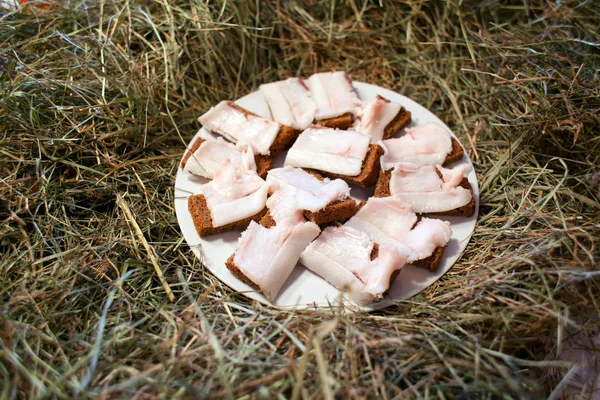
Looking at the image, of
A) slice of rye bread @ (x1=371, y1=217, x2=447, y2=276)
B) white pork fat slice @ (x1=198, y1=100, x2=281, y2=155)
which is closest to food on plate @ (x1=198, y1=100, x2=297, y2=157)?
white pork fat slice @ (x1=198, y1=100, x2=281, y2=155)

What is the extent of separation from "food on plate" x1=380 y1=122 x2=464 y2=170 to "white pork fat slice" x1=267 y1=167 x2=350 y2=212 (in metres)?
0.36

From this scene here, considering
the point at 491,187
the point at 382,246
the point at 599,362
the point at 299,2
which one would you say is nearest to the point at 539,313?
the point at 599,362

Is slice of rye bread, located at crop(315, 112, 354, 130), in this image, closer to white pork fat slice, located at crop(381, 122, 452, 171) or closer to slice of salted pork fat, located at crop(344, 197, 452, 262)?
white pork fat slice, located at crop(381, 122, 452, 171)

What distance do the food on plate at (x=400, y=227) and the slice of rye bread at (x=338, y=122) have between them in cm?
56

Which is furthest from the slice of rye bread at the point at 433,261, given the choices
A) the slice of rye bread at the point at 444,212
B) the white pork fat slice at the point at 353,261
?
the slice of rye bread at the point at 444,212

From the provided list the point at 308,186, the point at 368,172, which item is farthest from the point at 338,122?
the point at 308,186

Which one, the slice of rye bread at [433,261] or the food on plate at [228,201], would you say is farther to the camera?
the food on plate at [228,201]

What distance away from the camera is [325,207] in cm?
230

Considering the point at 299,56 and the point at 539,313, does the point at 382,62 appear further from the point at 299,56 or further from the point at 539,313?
the point at 539,313

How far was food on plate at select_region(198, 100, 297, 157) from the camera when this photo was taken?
262cm

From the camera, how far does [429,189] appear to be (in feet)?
8.04

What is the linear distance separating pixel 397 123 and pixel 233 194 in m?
1.00

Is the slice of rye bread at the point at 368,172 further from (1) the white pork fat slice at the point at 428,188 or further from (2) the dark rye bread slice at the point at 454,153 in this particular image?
(2) the dark rye bread slice at the point at 454,153

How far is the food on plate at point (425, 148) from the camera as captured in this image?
259 cm
